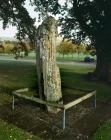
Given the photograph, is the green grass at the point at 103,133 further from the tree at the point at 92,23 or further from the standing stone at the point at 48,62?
the tree at the point at 92,23

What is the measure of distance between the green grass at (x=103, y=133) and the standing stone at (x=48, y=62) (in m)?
2.45

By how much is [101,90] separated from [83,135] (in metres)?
9.69

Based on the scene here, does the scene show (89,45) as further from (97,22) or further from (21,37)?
(21,37)

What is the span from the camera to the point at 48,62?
45.2ft

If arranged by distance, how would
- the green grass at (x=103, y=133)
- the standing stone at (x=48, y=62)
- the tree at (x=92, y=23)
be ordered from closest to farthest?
the green grass at (x=103, y=133) < the standing stone at (x=48, y=62) < the tree at (x=92, y=23)

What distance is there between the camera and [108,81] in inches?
994

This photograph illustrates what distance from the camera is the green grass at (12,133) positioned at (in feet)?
33.3

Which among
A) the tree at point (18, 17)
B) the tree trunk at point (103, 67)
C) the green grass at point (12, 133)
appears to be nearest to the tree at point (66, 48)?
the tree at point (18, 17)

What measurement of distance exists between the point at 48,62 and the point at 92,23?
12.4 m

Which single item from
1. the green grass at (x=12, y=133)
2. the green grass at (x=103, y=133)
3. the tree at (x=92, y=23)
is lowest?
the green grass at (x=103, y=133)

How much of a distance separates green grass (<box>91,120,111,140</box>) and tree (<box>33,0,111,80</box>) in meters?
13.1

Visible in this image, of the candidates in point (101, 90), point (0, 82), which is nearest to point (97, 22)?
point (101, 90)

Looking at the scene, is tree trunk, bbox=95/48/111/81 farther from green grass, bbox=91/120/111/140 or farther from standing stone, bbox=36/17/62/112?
green grass, bbox=91/120/111/140

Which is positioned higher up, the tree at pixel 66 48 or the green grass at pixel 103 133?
Result: the tree at pixel 66 48
